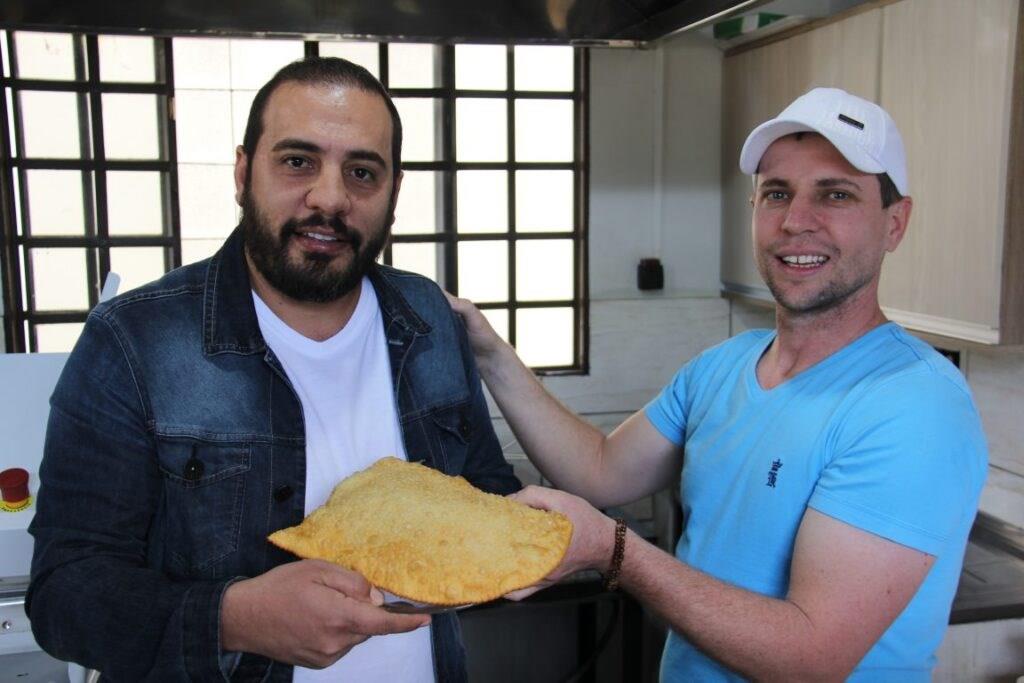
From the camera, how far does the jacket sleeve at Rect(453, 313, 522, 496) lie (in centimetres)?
136

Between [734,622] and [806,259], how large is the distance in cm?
48

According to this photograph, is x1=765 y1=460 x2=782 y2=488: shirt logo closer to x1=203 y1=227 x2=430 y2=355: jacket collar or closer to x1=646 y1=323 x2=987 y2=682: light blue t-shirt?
x1=646 y1=323 x2=987 y2=682: light blue t-shirt

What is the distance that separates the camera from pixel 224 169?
279 centimetres

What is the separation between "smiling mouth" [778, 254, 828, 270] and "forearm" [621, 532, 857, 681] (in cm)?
42

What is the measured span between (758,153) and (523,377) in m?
0.54

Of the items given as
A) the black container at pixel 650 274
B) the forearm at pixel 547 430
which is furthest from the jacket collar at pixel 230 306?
the black container at pixel 650 274

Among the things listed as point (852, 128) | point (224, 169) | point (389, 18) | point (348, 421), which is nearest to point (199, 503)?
point (348, 421)

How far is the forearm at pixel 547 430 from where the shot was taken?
4.99 ft

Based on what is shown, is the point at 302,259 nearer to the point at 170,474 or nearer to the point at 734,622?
the point at 170,474

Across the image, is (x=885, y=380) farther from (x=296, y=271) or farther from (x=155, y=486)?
(x=155, y=486)

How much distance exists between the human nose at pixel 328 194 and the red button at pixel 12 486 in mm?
711

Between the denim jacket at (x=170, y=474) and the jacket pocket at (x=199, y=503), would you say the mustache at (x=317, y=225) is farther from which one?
the jacket pocket at (x=199, y=503)

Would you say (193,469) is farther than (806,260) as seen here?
No

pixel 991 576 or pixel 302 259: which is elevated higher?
pixel 302 259
